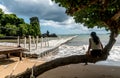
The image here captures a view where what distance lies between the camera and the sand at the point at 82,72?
10.4m

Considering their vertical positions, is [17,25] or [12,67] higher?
[17,25]

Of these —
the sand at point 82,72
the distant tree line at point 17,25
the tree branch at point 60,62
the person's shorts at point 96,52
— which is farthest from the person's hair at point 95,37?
the distant tree line at point 17,25

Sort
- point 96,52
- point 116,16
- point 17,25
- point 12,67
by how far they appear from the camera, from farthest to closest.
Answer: point 17,25
point 12,67
point 96,52
point 116,16

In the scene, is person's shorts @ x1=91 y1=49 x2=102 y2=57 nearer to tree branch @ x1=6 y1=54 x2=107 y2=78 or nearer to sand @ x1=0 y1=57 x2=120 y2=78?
tree branch @ x1=6 y1=54 x2=107 y2=78

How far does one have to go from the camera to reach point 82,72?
1123 cm

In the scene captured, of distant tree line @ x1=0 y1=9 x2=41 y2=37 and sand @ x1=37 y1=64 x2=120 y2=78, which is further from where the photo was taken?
distant tree line @ x1=0 y1=9 x2=41 y2=37

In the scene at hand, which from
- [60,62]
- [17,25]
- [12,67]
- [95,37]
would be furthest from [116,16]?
[17,25]

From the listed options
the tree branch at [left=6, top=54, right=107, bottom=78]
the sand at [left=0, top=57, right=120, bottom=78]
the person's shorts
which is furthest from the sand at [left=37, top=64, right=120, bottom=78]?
the person's shorts

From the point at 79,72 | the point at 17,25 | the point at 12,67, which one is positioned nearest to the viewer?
the point at 79,72

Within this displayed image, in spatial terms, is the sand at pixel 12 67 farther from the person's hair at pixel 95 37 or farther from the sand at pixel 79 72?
the person's hair at pixel 95 37

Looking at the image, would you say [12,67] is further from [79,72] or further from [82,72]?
[82,72]

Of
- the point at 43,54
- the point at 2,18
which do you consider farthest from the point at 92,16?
the point at 2,18

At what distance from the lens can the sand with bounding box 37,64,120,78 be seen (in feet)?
34.1

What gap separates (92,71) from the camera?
1152 centimetres
